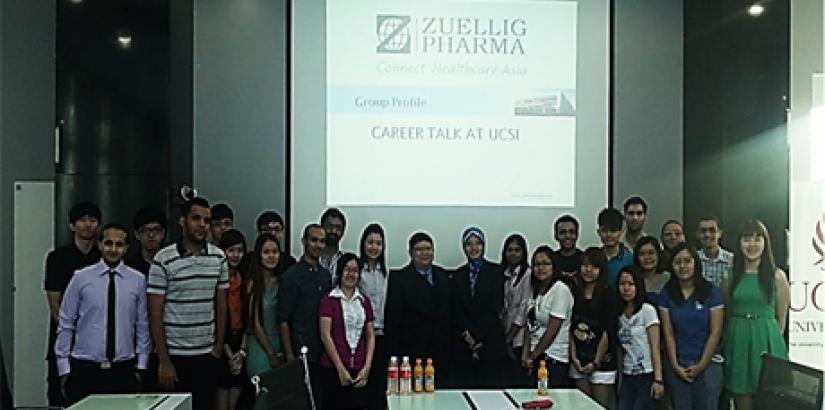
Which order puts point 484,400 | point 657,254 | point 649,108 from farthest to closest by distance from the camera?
point 649,108, point 657,254, point 484,400

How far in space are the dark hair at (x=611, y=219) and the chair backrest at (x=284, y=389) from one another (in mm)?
2732

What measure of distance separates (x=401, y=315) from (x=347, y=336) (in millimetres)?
415

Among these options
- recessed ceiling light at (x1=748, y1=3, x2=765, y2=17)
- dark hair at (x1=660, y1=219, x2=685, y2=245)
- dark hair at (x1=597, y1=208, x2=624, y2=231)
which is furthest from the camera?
recessed ceiling light at (x1=748, y1=3, x2=765, y2=17)

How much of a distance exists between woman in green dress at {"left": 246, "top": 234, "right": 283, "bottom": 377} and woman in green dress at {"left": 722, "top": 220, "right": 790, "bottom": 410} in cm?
258

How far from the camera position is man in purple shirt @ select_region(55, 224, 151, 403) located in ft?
14.2

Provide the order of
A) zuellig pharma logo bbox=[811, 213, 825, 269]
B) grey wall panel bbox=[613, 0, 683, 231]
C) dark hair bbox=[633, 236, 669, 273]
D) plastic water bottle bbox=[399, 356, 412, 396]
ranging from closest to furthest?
plastic water bottle bbox=[399, 356, 412, 396] → dark hair bbox=[633, 236, 669, 273] → zuellig pharma logo bbox=[811, 213, 825, 269] → grey wall panel bbox=[613, 0, 683, 231]

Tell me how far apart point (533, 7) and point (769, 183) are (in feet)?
6.47

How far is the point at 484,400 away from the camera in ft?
12.2

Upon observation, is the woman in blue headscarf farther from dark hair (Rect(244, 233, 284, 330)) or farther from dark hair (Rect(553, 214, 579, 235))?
dark hair (Rect(244, 233, 284, 330))

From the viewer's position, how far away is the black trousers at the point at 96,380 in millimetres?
4344

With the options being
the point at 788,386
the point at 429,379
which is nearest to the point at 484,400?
the point at 429,379

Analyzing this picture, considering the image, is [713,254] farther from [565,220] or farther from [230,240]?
[230,240]

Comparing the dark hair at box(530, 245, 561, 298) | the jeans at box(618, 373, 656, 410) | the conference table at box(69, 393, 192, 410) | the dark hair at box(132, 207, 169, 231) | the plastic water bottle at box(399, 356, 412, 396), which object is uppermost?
the dark hair at box(132, 207, 169, 231)

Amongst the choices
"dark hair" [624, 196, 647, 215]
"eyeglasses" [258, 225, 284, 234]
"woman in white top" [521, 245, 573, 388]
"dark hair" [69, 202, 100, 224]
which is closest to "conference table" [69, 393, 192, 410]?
"dark hair" [69, 202, 100, 224]
